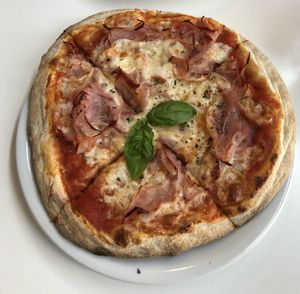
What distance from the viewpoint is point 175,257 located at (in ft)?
5.90

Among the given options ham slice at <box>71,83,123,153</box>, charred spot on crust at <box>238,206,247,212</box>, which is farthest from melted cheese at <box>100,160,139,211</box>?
charred spot on crust at <box>238,206,247,212</box>

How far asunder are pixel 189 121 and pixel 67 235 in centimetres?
58

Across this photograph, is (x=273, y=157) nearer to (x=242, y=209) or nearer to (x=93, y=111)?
(x=242, y=209)


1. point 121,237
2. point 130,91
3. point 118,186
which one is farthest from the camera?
point 130,91

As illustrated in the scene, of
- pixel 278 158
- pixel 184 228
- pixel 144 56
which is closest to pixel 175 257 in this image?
pixel 184 228

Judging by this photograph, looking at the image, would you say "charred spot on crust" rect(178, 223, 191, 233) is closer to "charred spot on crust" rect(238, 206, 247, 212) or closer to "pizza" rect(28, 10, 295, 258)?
"pizza" rect(28, 10, 295, 258)

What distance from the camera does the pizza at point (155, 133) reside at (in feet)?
5.84

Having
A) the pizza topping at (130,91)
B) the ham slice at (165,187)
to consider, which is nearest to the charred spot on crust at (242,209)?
the ham slice at (165,187)

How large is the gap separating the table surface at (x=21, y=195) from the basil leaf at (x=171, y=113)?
19.5 inches

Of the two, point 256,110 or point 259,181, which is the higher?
point 256,110

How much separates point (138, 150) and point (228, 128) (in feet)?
1.07

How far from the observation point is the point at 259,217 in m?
1.83

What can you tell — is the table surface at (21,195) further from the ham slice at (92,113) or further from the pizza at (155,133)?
the ham slice at (92,113)

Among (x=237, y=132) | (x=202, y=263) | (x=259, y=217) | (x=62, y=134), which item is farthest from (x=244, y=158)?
(x=62, y=134)
